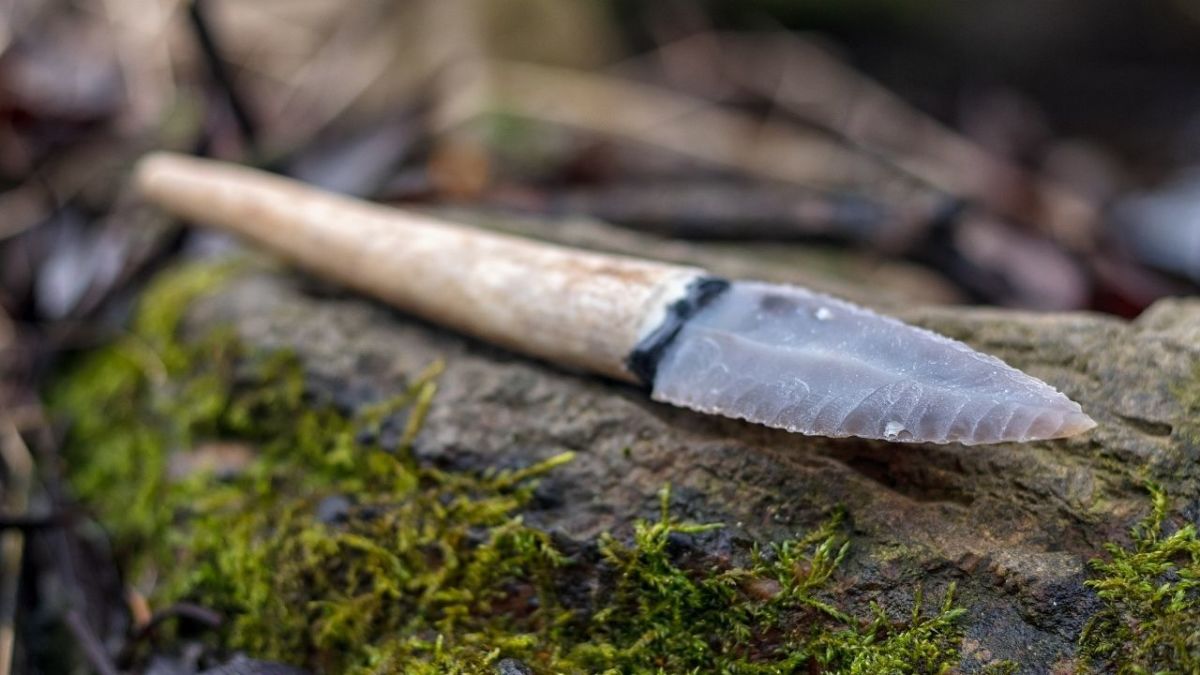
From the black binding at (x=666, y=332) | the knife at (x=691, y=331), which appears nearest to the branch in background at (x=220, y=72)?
the knife at (x=691, y=331)

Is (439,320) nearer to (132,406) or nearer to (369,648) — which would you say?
(369,648)

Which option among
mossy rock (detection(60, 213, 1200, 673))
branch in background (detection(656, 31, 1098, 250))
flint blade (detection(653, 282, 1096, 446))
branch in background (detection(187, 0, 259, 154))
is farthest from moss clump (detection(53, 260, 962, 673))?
branch in background (detection(656, 31, 1098, 250))

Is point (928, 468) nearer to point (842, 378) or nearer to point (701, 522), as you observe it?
point (842, 378)

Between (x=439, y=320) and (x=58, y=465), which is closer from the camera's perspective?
(x=439, y=320)

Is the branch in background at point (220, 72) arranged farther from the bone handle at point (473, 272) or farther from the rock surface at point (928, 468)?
the rock surface at point (928, 468)

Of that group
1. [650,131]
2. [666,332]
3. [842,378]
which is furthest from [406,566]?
[650,131]

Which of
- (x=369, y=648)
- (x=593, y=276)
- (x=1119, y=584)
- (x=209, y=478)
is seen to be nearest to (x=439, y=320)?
(x=593, y=276)
